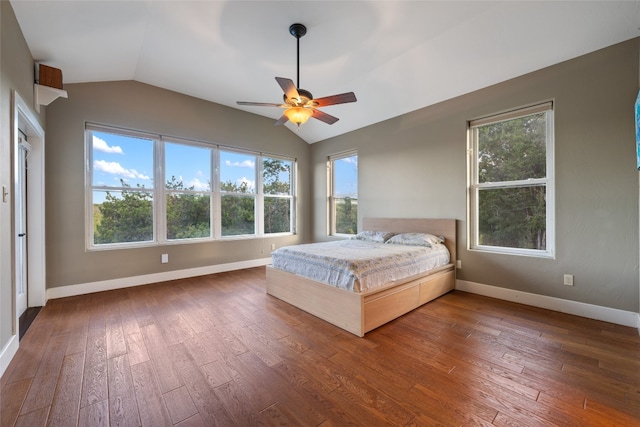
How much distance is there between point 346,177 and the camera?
5441 millimetres

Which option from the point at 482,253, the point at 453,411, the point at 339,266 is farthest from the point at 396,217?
the point at 453,411

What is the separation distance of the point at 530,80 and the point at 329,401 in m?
3.93

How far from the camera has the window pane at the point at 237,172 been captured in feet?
15.9

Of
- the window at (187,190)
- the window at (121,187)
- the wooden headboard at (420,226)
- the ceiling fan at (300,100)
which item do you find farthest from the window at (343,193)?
the window at (121,187)

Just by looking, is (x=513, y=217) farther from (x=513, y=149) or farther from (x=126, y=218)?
(x=126, y=218)

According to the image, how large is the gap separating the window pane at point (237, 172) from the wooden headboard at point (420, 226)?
7.82 feet

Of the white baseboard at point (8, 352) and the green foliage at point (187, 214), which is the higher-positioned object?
the green foliage at point (187, 214)

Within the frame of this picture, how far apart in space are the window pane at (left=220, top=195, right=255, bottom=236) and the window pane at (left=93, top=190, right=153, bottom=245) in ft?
3.84

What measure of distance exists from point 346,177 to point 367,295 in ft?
11.1

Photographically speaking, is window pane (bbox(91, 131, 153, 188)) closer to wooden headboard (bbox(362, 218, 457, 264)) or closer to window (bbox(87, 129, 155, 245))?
window (bbox(87, 129, 155, 245))

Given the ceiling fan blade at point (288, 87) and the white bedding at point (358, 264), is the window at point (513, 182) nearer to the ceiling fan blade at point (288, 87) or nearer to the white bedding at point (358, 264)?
the white bedding at point (358, 264)

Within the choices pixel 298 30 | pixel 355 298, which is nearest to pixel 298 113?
pixel 298 30

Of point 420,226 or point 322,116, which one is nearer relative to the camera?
point 322,116

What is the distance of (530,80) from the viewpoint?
121 inches
